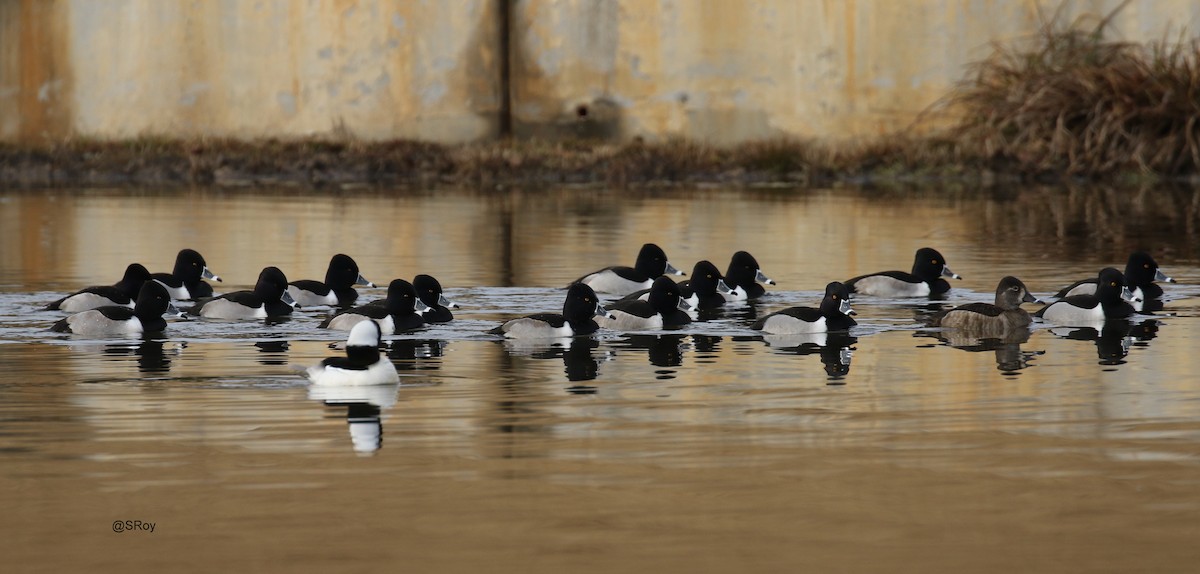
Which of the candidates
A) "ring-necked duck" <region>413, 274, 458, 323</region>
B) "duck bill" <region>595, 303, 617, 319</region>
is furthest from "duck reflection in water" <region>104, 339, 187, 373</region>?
"duck bill" <region>595, 303, 617, 319</region>

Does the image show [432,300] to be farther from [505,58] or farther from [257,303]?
[505,58]

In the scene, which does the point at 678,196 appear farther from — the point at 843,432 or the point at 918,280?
the point at 843,432

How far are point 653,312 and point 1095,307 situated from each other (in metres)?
3.54

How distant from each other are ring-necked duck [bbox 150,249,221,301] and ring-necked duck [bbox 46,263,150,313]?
75 centimetres

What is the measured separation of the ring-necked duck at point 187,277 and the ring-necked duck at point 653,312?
14.4 feet

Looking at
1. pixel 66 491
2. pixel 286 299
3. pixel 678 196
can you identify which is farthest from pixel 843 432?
pixel 678 196

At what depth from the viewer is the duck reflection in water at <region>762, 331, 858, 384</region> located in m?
12.9

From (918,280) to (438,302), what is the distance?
4.58 metres

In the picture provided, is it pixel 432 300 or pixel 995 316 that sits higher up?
pixel 432 300

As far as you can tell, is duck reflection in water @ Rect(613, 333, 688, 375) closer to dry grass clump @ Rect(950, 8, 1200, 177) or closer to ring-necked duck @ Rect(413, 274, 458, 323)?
ring-necked duck @ Rect(413, 274, 458, 323)

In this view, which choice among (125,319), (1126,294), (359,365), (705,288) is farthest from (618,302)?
(359,365)

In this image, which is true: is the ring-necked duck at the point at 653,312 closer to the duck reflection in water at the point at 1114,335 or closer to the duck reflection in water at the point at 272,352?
the duck reflection in water at the point at 272,352

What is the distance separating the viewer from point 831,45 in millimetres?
35344

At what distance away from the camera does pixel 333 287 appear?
58.7 ft
